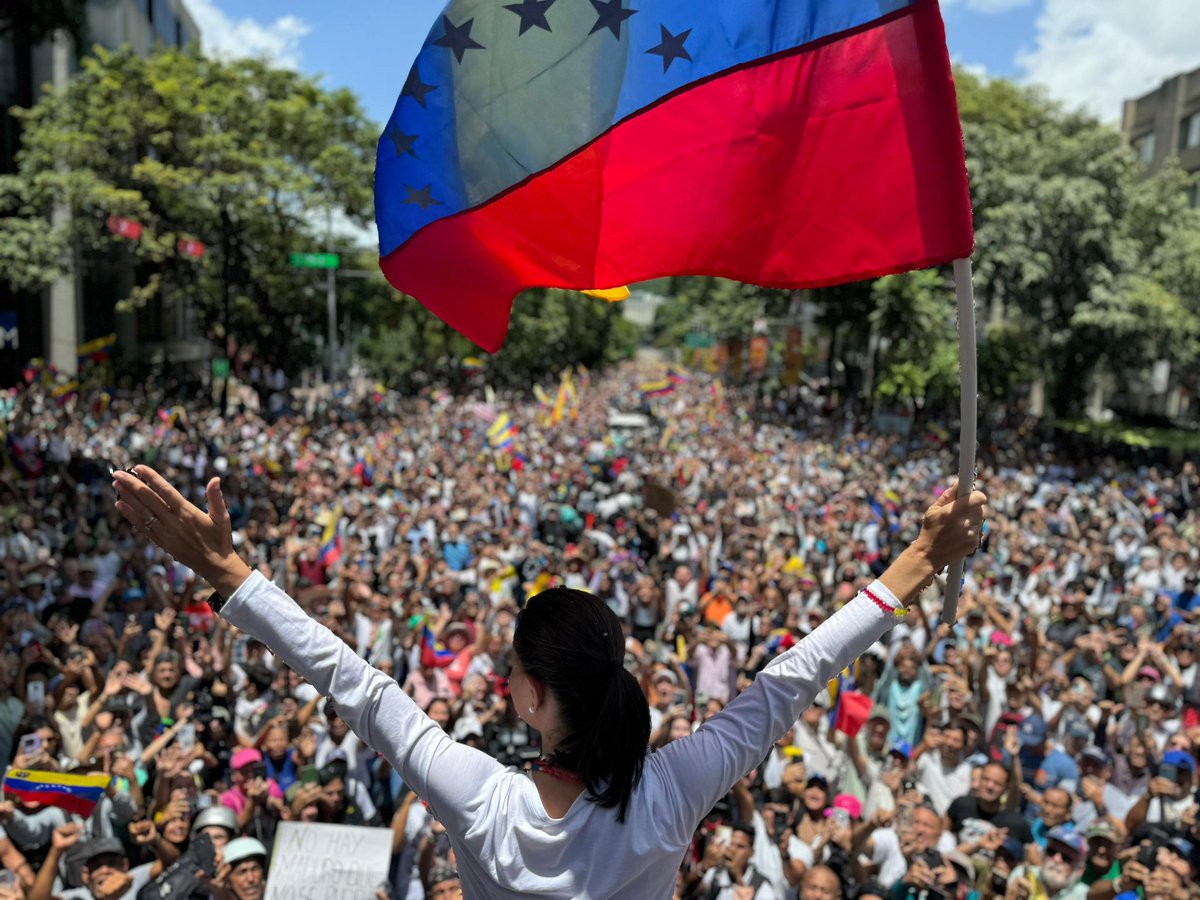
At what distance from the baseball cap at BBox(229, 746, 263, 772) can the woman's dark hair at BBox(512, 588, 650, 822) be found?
403 cm

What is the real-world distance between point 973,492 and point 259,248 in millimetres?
31234

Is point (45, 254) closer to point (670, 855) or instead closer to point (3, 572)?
point (3, 572)

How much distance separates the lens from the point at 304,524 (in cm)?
1252

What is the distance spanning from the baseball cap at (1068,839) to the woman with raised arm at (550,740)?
3.53 metres

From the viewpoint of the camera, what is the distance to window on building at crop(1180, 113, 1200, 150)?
1729 inches

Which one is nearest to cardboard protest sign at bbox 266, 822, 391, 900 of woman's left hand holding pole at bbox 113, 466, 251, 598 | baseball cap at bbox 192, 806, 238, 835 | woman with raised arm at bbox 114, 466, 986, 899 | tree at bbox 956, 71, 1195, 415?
baseball cap at bbox 192, 806, 238, 835

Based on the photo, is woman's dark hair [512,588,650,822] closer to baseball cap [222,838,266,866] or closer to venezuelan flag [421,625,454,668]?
baseball cap [222,838,266,866]

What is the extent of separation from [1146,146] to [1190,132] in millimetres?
3369

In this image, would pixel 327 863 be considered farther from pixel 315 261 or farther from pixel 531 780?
pixel 315 261

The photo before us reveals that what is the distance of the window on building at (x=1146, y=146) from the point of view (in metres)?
47.2

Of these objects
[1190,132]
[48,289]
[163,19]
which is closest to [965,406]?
[48,289]

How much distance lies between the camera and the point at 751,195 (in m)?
3.02

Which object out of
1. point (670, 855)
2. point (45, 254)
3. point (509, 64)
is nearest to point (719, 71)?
point (509, 64)

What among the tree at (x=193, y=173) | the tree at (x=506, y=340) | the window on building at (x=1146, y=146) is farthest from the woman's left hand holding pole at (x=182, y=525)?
the window on building at (x=1146, y=146)
